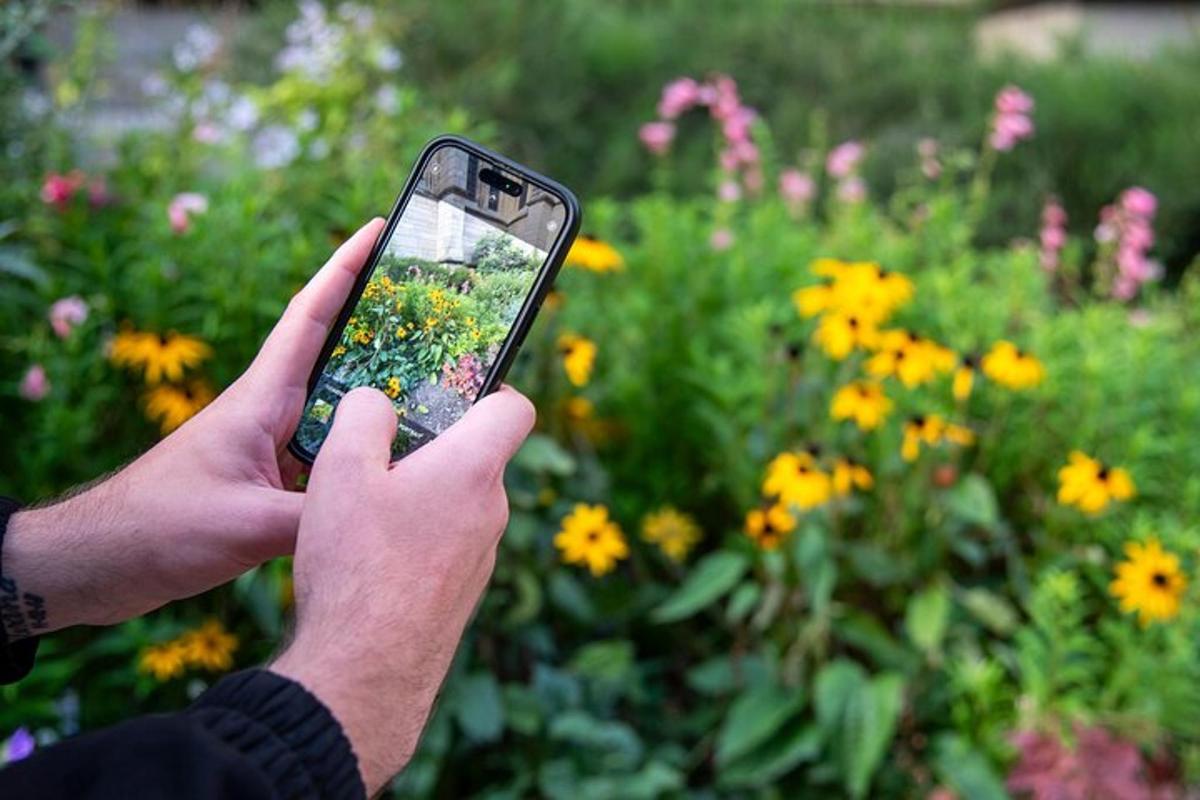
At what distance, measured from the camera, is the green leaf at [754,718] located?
95.3 inches

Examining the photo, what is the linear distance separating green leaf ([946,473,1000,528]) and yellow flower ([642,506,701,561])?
20.2 inches

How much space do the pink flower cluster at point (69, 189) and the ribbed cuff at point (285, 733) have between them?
189 cm

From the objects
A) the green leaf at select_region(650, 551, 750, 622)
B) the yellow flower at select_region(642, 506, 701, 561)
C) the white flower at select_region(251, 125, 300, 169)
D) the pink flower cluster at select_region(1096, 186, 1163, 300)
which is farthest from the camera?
the pink flower cluster at select_region(1096, 186, 1163, 300)

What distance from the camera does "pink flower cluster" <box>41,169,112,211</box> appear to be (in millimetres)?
2527

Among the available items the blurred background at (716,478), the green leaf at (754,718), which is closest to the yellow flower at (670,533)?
the blurred background at (716,478)

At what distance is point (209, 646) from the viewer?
224cm

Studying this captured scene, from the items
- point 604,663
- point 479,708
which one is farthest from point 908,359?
point 479,708

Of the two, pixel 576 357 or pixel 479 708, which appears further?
pixel 576 357

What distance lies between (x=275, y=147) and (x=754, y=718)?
2.36 metres

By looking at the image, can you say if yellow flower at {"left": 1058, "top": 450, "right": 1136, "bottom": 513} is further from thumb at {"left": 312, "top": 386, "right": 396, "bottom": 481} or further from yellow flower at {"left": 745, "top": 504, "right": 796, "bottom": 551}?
thumb at {"left": 312, "top": 386, "right": 396, "bottom": 481}

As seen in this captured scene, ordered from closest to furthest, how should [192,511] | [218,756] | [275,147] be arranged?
1. [218,756]
2. [192,511]
3. [275,147]

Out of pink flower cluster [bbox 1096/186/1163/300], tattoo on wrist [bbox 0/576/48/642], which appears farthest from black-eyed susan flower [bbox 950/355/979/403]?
tattoo on wrist [bbox 0/576/48/642]

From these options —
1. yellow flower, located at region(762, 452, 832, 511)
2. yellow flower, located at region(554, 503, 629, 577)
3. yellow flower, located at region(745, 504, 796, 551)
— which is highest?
yellow flower, located at region(762, 452, 832, 511)

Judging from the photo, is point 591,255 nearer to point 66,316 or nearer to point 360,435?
point 66,316
